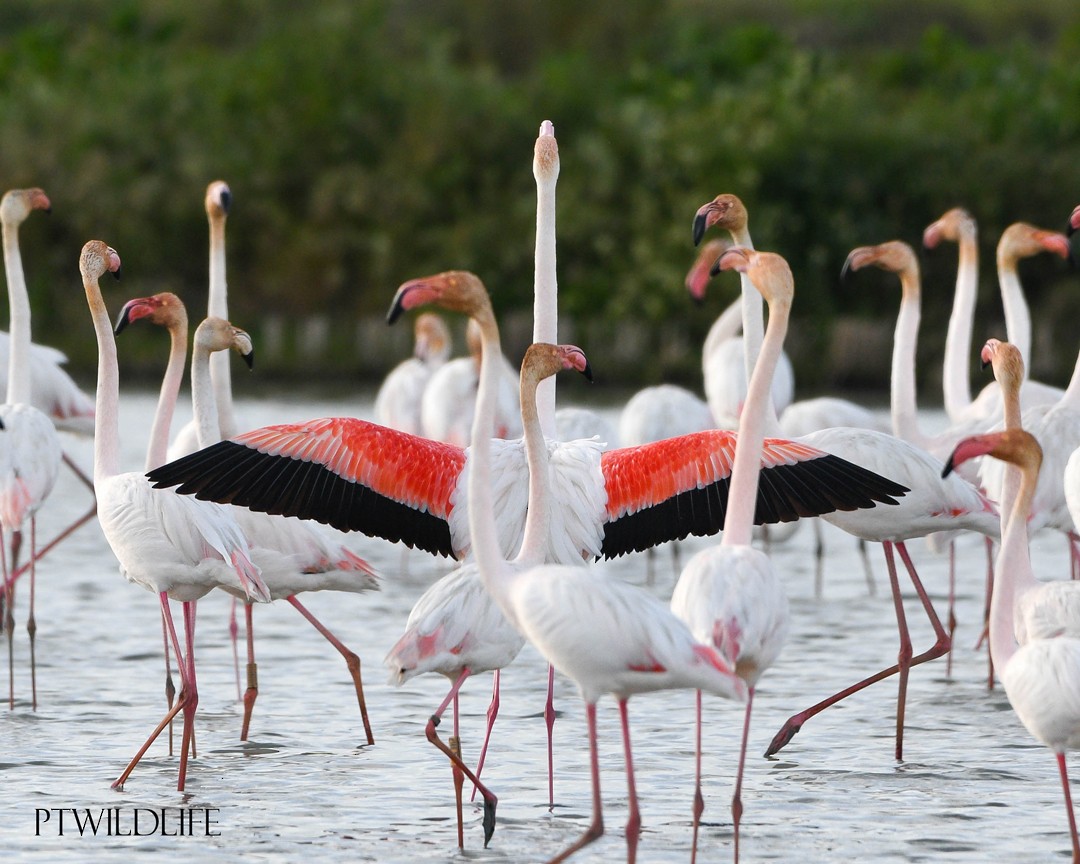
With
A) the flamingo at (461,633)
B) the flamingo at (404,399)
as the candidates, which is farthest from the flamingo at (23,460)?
the flamingo at (404,399)

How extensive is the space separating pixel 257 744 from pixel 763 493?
2252 millimetres

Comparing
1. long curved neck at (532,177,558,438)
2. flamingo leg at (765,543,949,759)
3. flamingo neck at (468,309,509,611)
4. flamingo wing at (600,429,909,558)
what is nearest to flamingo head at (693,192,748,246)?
long curved neck at (532,177,558,438)

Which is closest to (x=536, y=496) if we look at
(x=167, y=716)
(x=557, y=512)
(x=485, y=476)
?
(x=485, y=476)

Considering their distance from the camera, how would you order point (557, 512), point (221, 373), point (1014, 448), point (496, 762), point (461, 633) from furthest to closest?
point (221, 373), point (496, 762), point (557, 512), point (461, 633), point (1014, 448)

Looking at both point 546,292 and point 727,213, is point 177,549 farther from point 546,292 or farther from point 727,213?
point 727,213

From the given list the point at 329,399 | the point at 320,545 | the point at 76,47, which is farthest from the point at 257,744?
the point at 76,47

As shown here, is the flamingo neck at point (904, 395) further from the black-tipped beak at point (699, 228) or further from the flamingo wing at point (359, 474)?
the flamingo wing at point (359, 474)

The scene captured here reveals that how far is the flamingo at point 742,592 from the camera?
5.29m

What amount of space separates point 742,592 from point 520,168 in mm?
25358

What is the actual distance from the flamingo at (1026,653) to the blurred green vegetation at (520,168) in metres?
17.8

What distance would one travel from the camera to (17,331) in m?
8.84

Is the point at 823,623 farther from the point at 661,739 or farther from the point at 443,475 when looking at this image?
the point at 443,475

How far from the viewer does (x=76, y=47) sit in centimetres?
3966

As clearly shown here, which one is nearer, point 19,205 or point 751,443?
point 751,443
